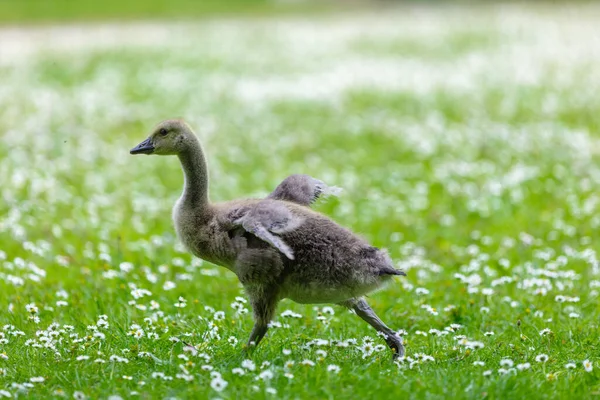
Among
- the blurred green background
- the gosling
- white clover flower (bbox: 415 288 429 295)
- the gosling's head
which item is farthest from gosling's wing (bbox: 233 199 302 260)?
the blurred green background

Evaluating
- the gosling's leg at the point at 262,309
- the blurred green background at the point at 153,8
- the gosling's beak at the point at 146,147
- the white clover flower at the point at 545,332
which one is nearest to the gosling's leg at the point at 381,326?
→ the gosling's leg at the point at 262,309

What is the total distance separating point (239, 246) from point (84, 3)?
32.4m

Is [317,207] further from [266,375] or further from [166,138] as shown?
[266,375]

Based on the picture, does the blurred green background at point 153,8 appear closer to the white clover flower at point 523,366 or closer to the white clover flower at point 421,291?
the white clover flower at point 421,291

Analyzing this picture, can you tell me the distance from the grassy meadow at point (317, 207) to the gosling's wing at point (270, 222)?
84cm

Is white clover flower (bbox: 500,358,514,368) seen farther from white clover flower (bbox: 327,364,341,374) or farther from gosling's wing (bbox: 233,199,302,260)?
gosling's wing (bbox: 233,199,302,260)

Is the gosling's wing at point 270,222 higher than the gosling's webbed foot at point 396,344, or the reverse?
the gosling's wing at point 270,222

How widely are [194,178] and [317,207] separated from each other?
519cm

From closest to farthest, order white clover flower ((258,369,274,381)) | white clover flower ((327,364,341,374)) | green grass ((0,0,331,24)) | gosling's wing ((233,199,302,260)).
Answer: white clover flower ((258,369,274,381)) → white clover flower ((327,364,341,374)) → gosling's wing ((233,199,302,260)) → green grass ((0,0,331,24))

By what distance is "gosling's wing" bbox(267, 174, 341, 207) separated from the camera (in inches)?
267

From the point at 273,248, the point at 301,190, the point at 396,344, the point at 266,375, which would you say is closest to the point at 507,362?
the point at 396,344

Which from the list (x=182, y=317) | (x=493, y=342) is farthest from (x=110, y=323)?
(x=493, y=342)

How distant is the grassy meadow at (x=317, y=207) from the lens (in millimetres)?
5848

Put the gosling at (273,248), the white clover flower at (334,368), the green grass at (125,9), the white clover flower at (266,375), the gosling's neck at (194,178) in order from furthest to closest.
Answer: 1. the green grass at (125,9)
2. the gosling's neck at (194,178)
3. the gosling at (273,248)
4. the white clover flower at (334,368)
5. the white clover flower at (266,375)
